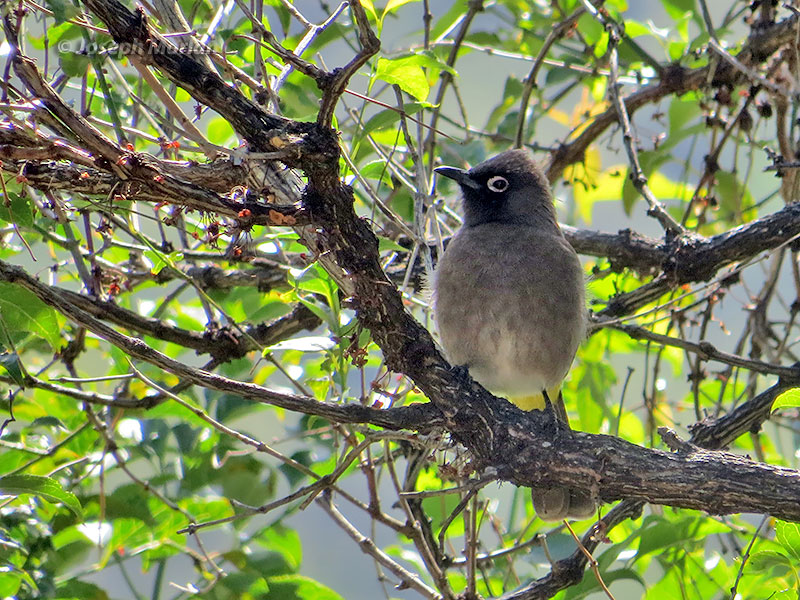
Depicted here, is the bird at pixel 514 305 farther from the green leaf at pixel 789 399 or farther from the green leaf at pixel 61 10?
the green leaf at pixel 61 10

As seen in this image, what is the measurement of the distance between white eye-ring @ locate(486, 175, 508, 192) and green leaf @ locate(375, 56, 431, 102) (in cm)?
178

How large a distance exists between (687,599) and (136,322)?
9.13 ft

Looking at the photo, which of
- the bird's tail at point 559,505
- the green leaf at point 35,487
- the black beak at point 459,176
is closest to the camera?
the green leaf at point 35,487

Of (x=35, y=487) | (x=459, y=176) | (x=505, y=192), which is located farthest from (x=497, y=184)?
(x=35, y=487)

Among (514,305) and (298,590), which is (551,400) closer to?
(514,305)

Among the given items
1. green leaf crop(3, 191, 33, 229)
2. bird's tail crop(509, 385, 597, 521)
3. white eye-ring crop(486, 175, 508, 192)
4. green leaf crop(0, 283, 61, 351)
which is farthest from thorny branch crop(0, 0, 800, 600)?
white eye-ring crop(486, 175, 508, 192)

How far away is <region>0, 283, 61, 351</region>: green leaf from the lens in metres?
3.34

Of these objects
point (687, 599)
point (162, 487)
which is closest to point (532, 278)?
point (687, 599)

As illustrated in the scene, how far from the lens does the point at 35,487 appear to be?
10.8ft

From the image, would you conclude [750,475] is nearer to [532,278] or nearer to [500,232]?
[532,278]

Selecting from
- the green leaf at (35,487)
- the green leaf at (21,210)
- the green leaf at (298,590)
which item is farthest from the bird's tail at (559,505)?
the green leaf at (21,210)

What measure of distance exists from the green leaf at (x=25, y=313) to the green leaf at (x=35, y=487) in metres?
0.55

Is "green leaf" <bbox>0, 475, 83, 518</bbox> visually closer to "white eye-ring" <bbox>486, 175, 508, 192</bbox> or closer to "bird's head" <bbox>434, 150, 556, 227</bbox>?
"bird's head" <bbox>434, 150, 556, 227</bbox>

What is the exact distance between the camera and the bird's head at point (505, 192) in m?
5.23
